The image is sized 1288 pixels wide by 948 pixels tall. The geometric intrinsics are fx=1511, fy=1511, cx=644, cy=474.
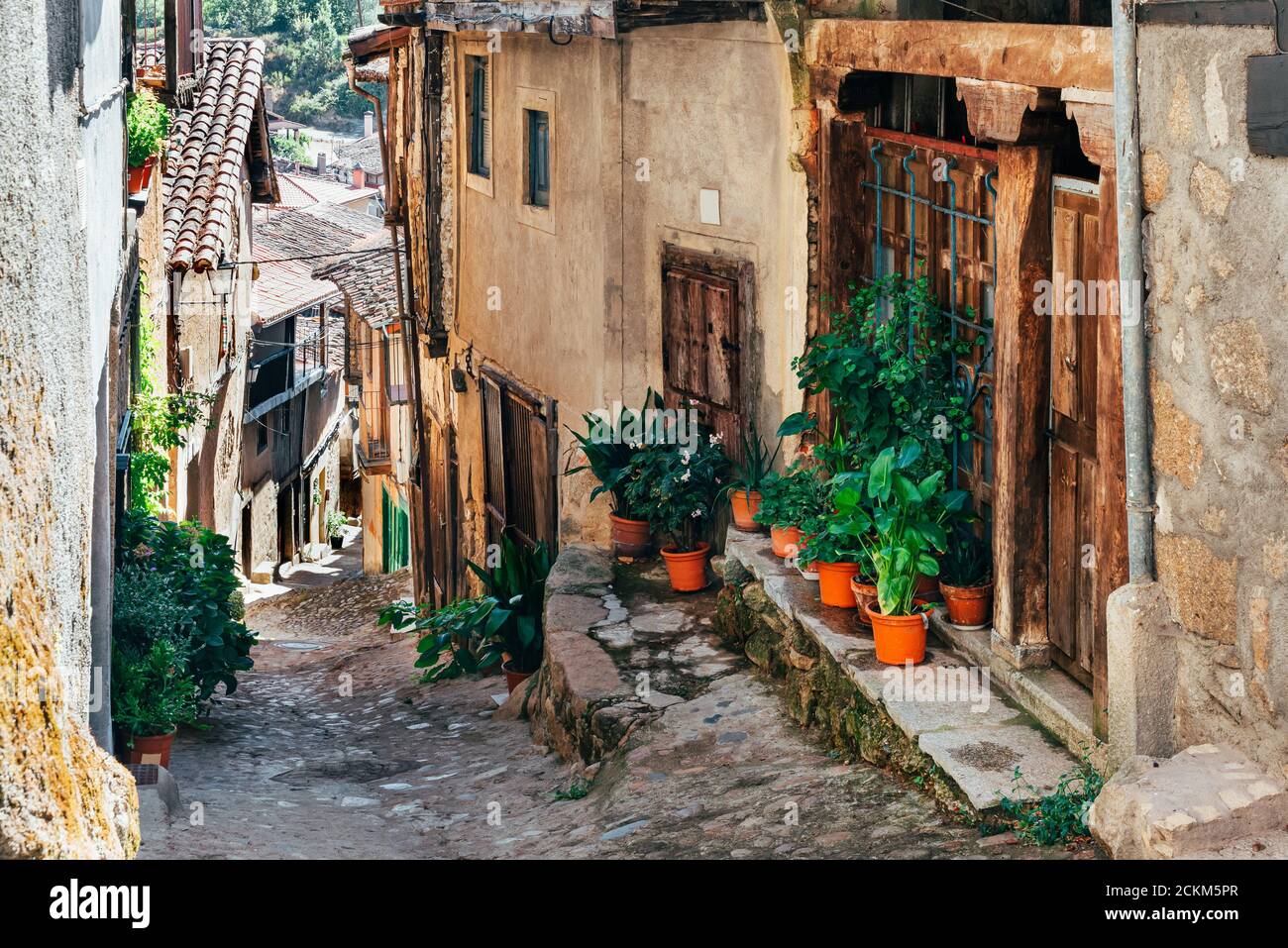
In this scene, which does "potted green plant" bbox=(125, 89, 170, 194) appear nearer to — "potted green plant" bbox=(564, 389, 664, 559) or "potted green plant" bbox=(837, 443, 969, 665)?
"potted green plant" bbox=(564, 389, 664, 559)

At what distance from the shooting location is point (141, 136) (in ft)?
31.7

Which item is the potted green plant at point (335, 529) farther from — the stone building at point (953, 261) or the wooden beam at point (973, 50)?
the wooden beam at point (973, 50)

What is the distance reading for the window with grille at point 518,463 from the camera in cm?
1077

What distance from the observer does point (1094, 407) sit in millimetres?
5422

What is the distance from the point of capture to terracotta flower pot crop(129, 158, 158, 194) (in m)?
9.78

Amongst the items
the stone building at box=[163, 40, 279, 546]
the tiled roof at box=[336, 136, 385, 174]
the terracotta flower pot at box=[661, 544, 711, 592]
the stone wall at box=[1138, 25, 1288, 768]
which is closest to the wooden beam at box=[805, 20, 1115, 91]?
the stone wall at box=[1138, 25, 1288, 768]

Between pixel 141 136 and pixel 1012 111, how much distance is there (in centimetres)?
623

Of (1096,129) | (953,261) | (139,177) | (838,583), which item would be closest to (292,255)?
(139,177)

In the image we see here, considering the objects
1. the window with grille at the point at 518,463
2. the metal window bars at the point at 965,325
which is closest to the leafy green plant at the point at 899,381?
the metal window bars at the point at 965,325

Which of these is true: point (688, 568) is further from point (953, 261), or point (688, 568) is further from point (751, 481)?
point (953, 261)

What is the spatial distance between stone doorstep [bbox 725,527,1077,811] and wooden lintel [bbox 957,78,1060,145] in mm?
2090

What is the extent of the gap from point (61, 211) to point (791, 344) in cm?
434

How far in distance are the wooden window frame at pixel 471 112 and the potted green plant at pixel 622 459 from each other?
2.87 metres

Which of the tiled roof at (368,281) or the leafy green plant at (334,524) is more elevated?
the tiled roof at (368,281)
